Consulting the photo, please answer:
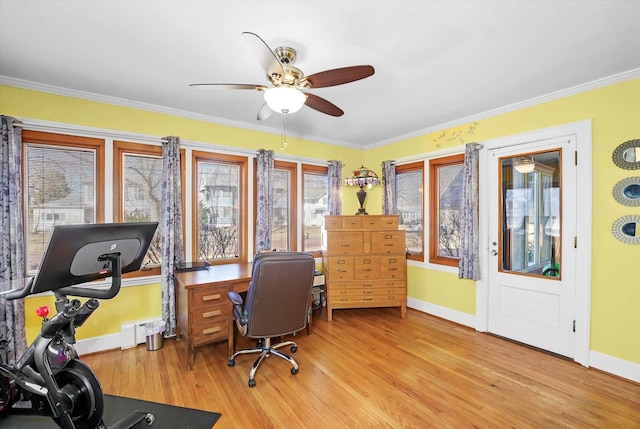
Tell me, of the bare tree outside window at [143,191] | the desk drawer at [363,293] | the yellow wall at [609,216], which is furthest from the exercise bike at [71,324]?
the yellow wall at [609,216]

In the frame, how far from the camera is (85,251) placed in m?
1.40

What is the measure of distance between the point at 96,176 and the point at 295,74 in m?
2.41

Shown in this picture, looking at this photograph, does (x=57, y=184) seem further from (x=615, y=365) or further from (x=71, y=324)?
(x=615, y=365)

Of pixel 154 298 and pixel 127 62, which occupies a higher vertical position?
pixel 127 62

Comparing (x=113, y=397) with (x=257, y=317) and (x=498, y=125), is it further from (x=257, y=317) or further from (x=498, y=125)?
(x=498, y=125)

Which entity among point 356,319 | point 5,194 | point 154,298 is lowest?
point 356,319

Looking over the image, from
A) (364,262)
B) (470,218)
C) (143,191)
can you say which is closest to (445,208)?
(470,218)

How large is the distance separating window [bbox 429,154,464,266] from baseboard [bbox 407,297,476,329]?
2.04ft

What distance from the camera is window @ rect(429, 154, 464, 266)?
145 inches

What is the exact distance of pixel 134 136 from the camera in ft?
9.68

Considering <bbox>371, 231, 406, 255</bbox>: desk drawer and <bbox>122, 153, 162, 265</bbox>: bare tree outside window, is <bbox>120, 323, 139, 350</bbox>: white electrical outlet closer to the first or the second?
<bbox>122, 153, 162, 265</bbox>: bare tree outside window

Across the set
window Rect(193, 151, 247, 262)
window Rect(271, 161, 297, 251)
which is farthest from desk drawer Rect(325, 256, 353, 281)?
window Rect(193, 151, 247, 262)

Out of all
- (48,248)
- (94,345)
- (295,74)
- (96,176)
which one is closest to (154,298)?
(94,345)

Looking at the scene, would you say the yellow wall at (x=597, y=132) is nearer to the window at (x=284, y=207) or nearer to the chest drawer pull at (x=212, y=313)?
the chest drawer pull at (x=212, y=313)
